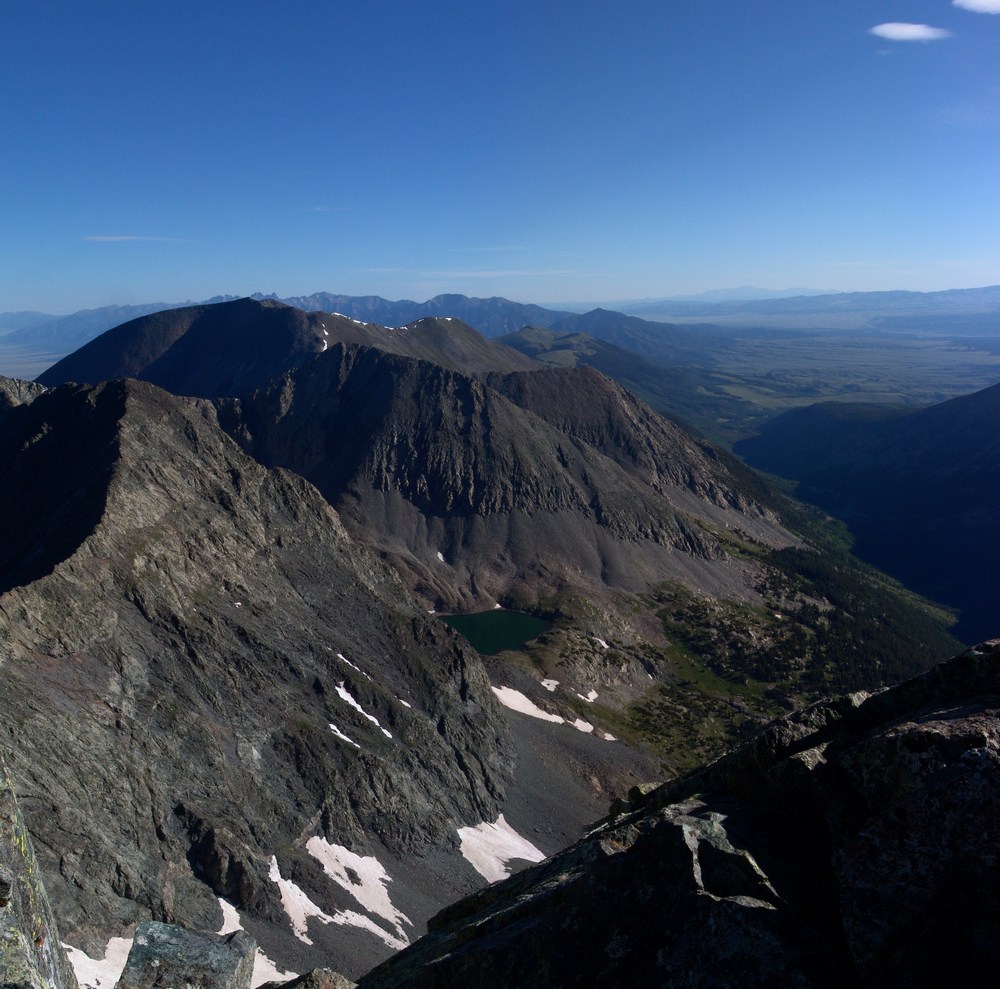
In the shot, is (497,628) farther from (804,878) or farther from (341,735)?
(804,878)

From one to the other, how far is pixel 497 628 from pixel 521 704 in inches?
1820

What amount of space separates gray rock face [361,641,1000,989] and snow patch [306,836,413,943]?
156ft

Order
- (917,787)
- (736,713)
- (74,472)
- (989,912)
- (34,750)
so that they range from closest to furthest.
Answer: (989,912), (917,787), (34,750), (74,472), (736,713)

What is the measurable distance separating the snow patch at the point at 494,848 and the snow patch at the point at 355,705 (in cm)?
1369

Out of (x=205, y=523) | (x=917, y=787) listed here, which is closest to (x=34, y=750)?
(x=205, y=523)

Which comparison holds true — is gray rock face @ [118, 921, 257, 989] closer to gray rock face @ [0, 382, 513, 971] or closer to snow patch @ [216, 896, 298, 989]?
gray rock face @ [0, 382, 513, 971]

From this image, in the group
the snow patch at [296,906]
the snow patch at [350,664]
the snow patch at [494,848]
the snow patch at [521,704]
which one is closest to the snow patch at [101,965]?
the snow patch at [296,906]

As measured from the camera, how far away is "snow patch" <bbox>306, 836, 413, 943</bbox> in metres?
60.8

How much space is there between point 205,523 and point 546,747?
5618 cm

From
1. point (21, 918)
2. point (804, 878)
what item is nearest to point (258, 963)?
point (21, 918)

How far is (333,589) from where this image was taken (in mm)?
96938

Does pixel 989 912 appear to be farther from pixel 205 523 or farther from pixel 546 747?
pixel 546 747

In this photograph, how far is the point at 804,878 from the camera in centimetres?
1518

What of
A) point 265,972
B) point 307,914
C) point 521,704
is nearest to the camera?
point 265,972
